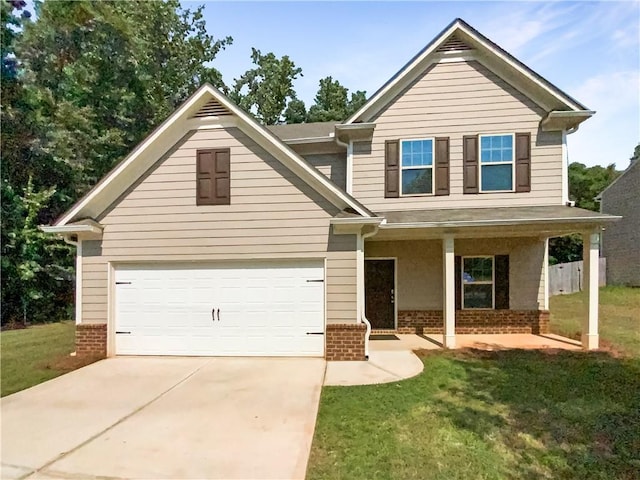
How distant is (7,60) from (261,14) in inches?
578

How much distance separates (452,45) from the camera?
34.7 ft

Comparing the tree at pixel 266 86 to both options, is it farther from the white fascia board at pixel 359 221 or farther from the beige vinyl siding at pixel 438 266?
the white fascia board at pixel 359 221

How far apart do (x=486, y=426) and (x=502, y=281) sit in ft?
23.5

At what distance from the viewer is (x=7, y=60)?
57.0ft

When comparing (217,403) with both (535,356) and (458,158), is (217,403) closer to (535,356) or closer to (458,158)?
(535,356)

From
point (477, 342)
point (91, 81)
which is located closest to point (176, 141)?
point (477, 342)

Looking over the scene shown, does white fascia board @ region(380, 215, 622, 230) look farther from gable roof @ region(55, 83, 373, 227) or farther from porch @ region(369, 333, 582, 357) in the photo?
porch @ region(369, 333, 582, 357)

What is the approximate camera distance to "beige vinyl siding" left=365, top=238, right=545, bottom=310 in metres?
11.0

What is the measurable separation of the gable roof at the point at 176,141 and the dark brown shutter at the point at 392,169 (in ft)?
9.56

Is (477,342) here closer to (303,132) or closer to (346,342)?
(346,342)

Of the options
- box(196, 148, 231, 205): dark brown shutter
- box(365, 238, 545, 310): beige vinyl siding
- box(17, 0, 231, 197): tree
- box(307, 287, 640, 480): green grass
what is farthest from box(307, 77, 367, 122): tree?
box(307, 287, 640, 480): green grass

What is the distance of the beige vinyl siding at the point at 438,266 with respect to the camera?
10969 mm

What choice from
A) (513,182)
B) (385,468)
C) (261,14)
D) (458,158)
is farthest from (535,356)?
(261,14)

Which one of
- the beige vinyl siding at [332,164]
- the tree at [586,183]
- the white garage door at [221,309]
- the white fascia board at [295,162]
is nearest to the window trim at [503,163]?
the beige vinyl siding at [332,164]
